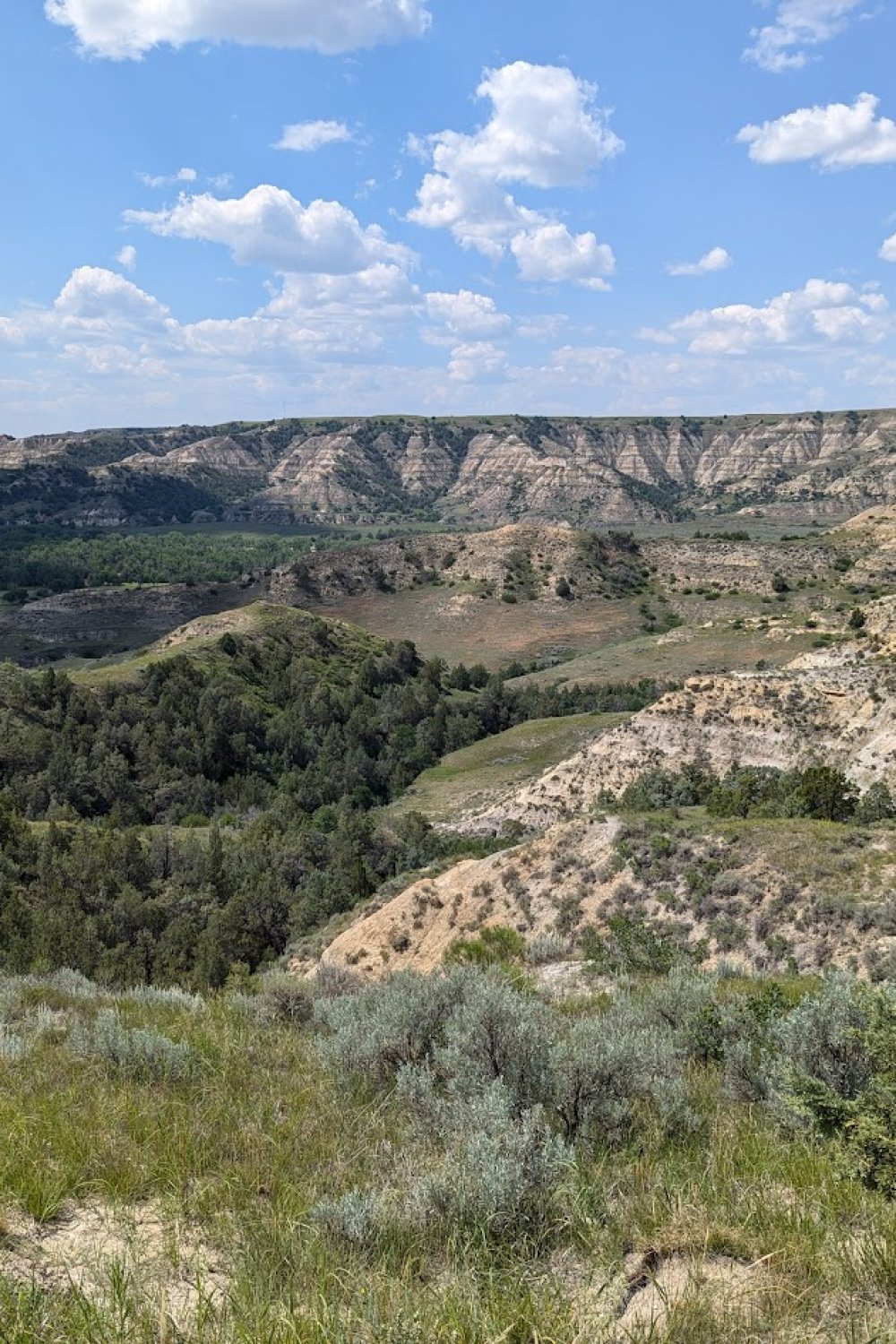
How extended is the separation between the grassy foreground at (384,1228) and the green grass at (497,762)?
42.7 meters

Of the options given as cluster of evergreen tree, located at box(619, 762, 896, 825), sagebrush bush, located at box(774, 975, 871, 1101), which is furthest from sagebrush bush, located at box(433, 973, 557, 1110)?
cluster of evergreen tree, located at box(619, 762, 896, 825)

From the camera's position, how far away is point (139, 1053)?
620cm

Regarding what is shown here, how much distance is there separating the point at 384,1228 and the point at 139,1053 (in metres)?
3.35

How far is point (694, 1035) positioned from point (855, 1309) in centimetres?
357

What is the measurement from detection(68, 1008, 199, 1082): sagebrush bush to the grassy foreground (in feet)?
0.24

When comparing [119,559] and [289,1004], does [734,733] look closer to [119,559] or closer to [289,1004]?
[289,1004]

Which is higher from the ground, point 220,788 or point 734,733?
point 734,733

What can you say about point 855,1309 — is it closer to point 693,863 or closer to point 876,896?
point 876,896

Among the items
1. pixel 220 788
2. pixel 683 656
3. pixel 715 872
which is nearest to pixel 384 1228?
pixel 715 872

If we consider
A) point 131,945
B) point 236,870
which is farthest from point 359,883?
point 131,945

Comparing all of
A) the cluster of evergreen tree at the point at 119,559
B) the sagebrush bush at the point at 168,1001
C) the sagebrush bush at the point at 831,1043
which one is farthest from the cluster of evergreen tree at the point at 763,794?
the cluster of evergreen tree at the point at 119,559

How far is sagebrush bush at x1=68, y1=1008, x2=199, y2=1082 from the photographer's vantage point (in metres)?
6.04

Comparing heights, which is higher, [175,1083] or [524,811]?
[175,1083]

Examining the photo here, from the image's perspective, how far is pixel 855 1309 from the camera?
305 centimetres
